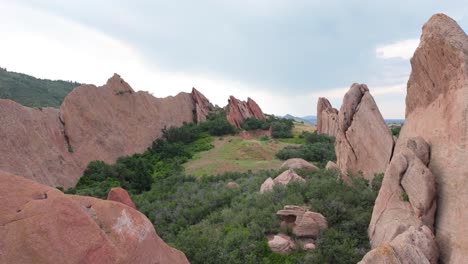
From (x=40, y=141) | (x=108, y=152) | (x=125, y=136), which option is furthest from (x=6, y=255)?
(x=125, y=136)

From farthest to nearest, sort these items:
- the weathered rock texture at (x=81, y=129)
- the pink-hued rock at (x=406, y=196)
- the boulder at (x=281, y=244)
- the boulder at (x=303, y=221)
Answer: the weathered rock texture at (x=81, y=129) < the boulder at (x=303, y=221) < the boulder at (x=281, y=244) < the pink-hued rock at (x=406, y=196)

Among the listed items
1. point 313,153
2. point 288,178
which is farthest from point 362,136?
point 313,153

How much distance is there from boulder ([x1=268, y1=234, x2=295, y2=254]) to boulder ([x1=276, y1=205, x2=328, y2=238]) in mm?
410

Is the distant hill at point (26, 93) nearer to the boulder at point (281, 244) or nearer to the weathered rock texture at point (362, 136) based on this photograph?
the weathered rock texture at point (362, 136)

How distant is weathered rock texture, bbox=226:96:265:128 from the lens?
45.3 metres

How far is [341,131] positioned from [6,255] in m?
13.4

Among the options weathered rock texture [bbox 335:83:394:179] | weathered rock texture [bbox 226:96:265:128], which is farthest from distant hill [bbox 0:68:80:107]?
weathered rock texture [bbox 335:83:394:179]

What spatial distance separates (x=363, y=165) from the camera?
1466cm

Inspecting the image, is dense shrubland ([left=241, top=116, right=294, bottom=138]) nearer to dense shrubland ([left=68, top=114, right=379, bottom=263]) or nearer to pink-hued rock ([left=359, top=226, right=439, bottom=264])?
dense shrubland ([left=68, top=114, right=379, bottom=263])

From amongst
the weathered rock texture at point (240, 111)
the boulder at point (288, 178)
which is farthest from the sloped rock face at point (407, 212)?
the weathered rock texture at point (240, 111)

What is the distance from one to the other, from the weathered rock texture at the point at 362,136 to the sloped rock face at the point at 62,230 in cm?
985

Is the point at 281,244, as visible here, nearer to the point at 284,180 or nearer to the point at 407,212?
the point at 407,212

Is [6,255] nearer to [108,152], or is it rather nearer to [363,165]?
[363,165]

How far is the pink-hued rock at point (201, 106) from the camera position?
45.8 metres
